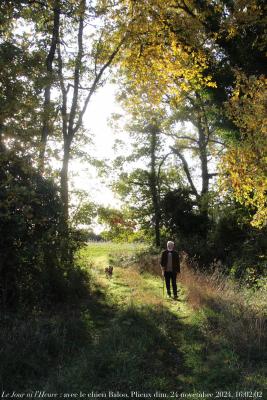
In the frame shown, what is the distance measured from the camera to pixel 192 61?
51.6 ft

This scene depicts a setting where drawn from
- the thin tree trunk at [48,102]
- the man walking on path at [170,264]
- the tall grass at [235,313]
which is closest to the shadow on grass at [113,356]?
the tall grass at [235,313]

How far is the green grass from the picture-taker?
6.69 meters

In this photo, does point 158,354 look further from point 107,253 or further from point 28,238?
point 107,253

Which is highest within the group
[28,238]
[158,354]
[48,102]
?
[48,102]

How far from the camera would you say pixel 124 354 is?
764cm

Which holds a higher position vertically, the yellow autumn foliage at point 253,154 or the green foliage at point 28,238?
the yellow autumn foliage at point 253,154

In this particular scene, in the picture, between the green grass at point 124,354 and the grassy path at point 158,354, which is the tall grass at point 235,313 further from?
the grassy path at point 158,354

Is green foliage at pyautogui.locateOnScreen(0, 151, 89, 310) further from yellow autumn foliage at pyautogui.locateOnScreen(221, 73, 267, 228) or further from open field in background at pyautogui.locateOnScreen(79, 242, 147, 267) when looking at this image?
open field in background at pyautogui.locateOnScreen(79, 242, 147, 267)

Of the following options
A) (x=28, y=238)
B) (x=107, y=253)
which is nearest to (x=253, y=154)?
(x=28, y=238)

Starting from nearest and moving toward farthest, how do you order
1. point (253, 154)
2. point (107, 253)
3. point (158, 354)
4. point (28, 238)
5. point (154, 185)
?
point (158, 354) → point (28, 238) → point (253, 154) → point (154, 185) → point (107, 253)

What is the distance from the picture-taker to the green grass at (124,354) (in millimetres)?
6691

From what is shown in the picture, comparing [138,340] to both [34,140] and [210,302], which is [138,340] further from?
[34,140]

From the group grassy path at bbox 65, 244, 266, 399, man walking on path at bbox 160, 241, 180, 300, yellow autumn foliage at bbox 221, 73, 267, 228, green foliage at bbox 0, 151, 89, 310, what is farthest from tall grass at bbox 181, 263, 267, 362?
green foliage at bbox 0, 151, 89, 310

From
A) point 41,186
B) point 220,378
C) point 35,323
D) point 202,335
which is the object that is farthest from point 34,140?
point 220,378
